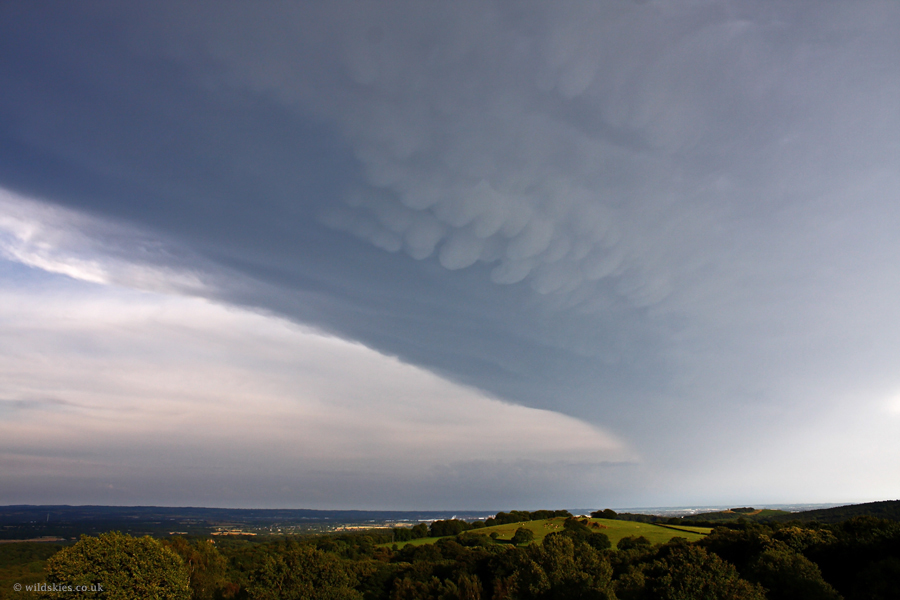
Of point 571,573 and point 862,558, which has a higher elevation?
point 862,558

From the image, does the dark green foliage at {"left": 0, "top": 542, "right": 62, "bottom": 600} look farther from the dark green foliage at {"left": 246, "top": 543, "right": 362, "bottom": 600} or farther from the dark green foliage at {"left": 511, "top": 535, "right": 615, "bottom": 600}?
the dark green foliage at {"left": 511, "top": 535, "right": 615, "bottom": 600}

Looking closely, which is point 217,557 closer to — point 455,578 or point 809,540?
point 455,578

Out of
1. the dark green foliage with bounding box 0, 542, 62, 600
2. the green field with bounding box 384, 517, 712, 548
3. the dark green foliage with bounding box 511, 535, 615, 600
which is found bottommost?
the dark green foliage with bounding box 0, 542, 62, 600

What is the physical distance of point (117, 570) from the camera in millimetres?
38844

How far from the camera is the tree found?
37.2m

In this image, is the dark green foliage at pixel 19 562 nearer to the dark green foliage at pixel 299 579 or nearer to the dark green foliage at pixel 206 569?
the dark green foliage at pixel 206 569

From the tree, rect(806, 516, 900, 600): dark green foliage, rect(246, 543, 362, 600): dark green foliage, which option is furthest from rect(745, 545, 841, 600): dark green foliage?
the tree

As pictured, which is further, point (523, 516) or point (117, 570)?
point (523, 516)

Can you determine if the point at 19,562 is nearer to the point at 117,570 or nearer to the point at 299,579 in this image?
the point at 117,570

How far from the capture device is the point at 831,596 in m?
36.9

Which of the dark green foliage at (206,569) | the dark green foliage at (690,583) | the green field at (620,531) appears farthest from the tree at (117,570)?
the green field at (620,531)

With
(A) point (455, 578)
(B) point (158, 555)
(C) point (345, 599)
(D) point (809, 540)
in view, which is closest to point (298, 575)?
(C) point (345, 599)

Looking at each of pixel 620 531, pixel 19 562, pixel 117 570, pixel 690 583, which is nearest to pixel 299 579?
pixel 117 570

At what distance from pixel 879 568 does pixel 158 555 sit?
6606 cm
